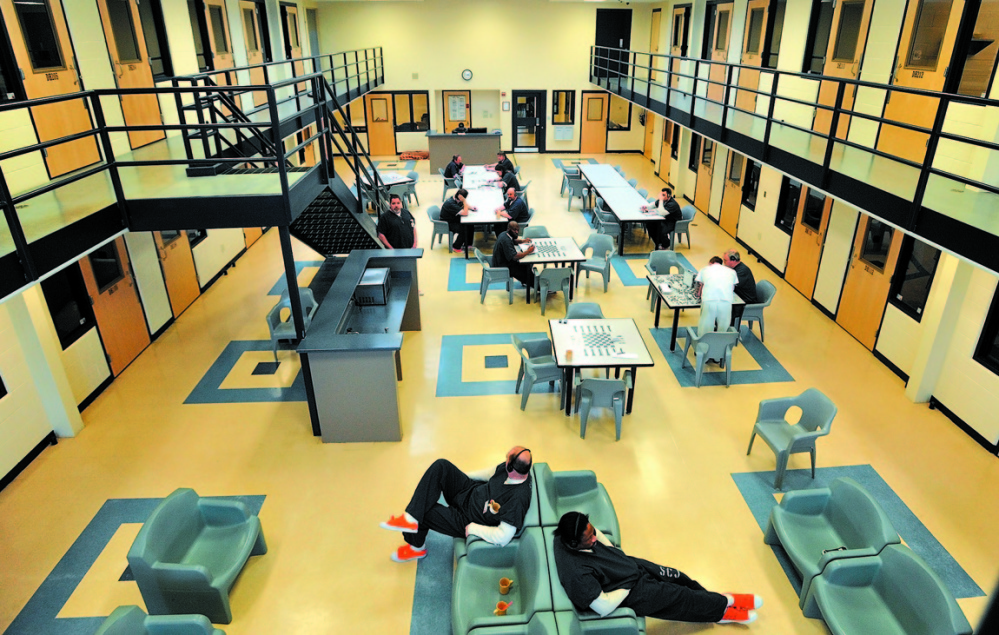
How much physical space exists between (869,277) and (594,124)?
46.9 feet

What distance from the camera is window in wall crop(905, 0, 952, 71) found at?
700 cm

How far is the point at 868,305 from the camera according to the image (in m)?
8.56

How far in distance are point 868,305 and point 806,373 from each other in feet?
4.87

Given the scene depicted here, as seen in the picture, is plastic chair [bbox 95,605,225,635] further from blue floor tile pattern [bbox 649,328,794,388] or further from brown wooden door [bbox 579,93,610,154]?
brown wooden door [bbox 579,93,610,154]

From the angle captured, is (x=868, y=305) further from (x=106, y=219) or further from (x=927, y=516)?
(x=106, y=219)

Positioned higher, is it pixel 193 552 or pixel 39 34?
pixel 39 34

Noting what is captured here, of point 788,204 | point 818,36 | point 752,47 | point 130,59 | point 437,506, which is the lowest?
point 437,506

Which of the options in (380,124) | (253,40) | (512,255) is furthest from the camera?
(380,124)

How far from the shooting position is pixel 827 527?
527cm

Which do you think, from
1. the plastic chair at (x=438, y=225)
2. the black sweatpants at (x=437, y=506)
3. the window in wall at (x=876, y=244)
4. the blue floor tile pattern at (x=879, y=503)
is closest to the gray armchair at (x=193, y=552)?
the black sweatpants at (x=437, y=506)

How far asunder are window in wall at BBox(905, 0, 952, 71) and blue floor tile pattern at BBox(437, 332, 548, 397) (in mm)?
5704

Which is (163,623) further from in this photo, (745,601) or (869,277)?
(869,277)

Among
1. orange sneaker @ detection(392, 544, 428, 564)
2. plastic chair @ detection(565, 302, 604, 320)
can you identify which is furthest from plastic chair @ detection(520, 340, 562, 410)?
orange sneaker @ detection(392, 544, 428, 564)

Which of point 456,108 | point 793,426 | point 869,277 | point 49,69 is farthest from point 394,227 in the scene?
point 456,108
